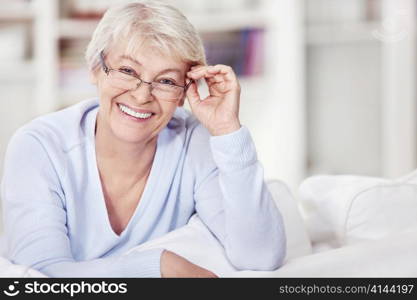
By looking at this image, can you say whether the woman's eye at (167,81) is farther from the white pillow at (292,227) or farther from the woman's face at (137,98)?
the white pillow at (292,227)

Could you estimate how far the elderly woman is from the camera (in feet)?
3.09

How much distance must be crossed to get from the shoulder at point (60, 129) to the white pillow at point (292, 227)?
377 mm

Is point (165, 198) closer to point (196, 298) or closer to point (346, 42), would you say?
point (196, 298)

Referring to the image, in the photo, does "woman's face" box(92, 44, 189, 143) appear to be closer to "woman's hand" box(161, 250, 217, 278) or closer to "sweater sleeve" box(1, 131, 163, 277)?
"sweater sleeve" box(1, 131, 163, 277)

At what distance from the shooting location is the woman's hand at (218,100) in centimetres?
101

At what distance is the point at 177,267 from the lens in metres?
0.89

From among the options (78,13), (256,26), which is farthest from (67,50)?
(256,26)

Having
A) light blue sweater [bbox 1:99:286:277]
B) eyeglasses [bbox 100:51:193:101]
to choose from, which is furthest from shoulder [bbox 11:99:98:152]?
eyeglasses [bbox 100:51:193:101]

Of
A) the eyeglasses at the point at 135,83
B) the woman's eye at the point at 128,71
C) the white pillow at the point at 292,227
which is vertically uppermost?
the woman's eye at the point at 128,71

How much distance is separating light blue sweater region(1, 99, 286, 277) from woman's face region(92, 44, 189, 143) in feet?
0.20
